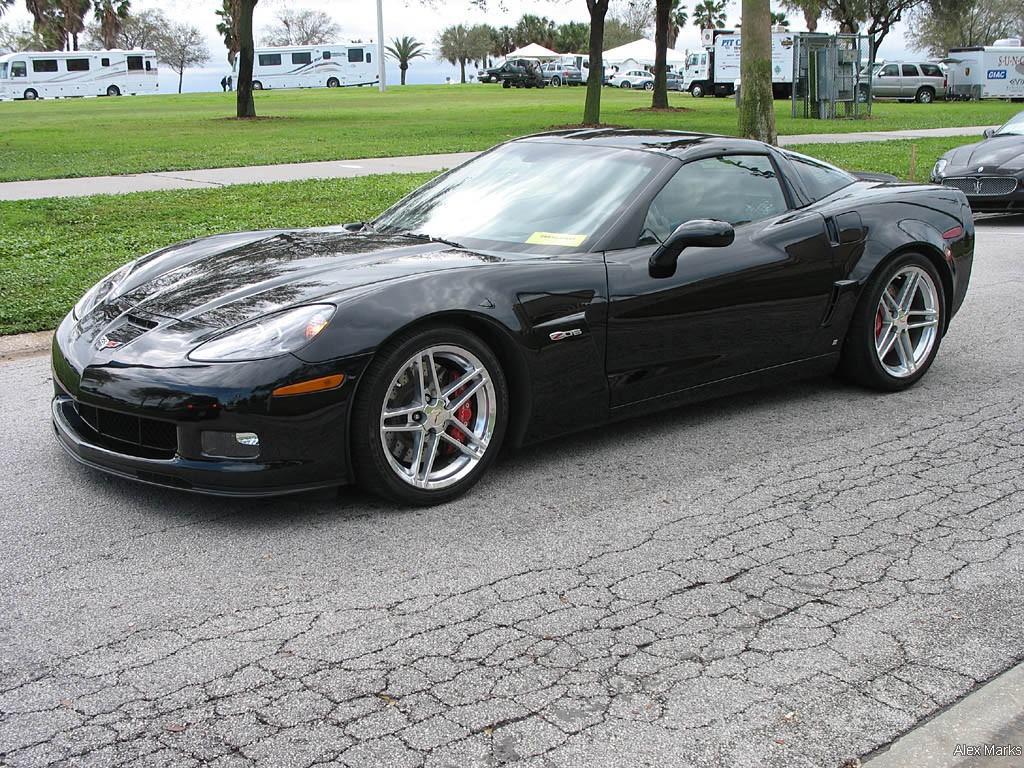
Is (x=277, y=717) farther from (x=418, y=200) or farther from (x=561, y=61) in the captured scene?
(x=561, y=61)

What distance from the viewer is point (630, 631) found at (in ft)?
10.6

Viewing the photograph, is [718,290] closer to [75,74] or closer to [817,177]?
[817,177]

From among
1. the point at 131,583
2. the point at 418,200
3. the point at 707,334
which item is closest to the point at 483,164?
the point at 418,200

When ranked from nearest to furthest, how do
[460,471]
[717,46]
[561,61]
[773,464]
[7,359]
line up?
1. [460,471]
2. [773,464]
3. [7,359]
4. [717,46]
5. [561,61]

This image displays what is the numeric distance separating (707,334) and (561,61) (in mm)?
67562

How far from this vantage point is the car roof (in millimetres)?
5238

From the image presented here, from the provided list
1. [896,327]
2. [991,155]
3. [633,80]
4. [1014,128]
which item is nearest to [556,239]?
[896,327]

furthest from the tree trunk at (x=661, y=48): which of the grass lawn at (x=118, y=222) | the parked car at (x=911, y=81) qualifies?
the grass lawn at (x=118, y=222)

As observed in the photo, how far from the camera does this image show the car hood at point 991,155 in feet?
41.9

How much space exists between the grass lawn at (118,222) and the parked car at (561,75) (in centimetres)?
5511

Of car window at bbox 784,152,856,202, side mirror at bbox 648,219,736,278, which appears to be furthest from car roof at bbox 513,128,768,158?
side mirror at bbox 648,219,736,278

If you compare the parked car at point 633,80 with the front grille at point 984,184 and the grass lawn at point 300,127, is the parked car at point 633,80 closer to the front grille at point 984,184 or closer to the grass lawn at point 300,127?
the grass lawn at point 300,127

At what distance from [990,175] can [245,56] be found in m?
23.3

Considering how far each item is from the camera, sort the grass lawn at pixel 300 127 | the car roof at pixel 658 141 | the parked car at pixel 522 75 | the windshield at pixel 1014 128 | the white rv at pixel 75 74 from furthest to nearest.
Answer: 1. the parked car at pixel 522 75
2. the white rv at pixel 75 74
3. the grass lawn at pixel 300 127
4. the windshield at pixel 1014 128
5. the car roof at pixel 658 141
